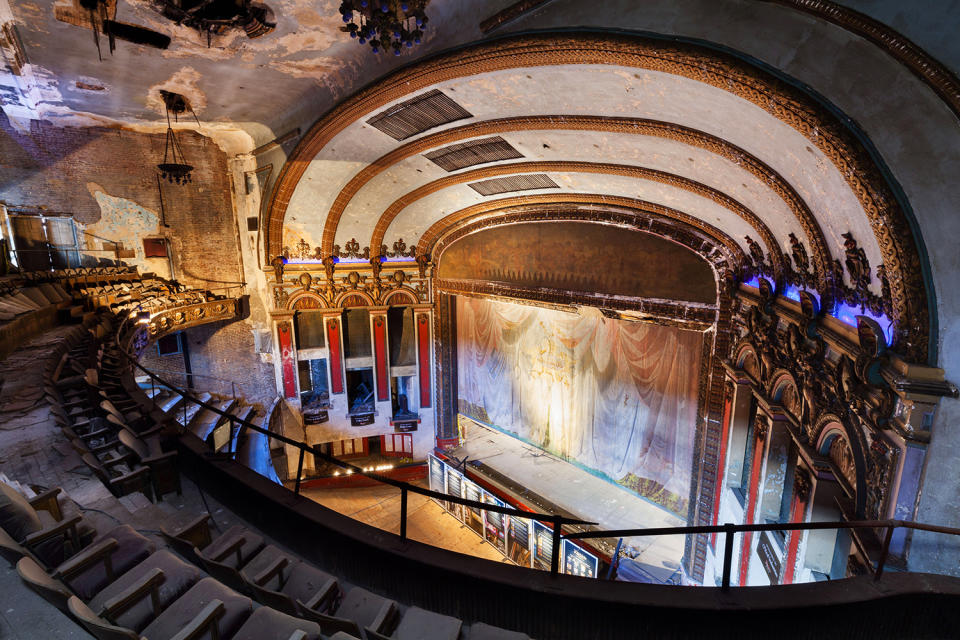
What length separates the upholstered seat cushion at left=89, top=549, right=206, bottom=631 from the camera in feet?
6.33

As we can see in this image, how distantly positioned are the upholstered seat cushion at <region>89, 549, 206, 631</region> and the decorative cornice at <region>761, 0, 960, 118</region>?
421cm

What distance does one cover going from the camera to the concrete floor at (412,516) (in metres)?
8.29

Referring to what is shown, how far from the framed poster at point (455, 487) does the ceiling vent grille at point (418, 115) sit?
6.51 meters

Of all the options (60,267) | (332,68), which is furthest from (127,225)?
(332,68)

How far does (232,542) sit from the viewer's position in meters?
2.66

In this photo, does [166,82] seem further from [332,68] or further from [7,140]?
[7,140]

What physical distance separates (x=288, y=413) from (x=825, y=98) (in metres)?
10.6

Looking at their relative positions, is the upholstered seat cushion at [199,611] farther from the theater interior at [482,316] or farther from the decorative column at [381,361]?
the decorative column at [381,361]

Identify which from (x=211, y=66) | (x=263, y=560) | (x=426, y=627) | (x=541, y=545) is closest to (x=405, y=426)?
(x=541, y=545)

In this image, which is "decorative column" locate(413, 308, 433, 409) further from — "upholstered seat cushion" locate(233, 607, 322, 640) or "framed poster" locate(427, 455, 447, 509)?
"upholstered seat cushion" locate(233, 607, 322, 640)

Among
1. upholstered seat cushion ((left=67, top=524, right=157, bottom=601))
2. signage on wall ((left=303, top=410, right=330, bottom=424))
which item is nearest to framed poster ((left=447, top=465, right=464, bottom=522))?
signage on wall ((left=303, top=410, right=330, bottom=424))

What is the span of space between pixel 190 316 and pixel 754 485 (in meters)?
9.64

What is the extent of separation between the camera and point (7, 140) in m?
7.68

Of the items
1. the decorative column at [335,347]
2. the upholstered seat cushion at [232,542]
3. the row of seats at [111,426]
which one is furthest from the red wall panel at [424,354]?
the upholstered seat cushion at [232,542]
